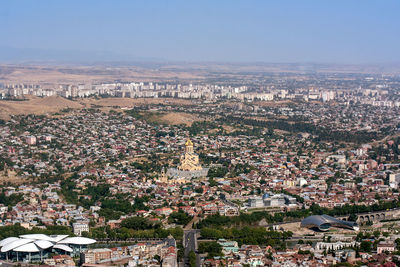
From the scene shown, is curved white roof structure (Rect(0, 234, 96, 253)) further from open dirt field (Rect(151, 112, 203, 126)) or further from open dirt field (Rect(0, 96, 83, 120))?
open dirt field (Rect(151, 112, 203, 126))

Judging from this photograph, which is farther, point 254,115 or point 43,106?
point 254,115

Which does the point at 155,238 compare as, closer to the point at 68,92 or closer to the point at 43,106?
the point at 43,106

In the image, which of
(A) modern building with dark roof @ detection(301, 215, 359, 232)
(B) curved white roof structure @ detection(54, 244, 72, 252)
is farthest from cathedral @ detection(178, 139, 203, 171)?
(B) curved white roof structure @ detection(54, 244, 72, 252)

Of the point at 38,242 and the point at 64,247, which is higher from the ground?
the point at 38,242

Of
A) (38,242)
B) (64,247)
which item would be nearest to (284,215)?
(64,247)

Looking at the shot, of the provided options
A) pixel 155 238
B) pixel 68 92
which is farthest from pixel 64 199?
pixel 68 92

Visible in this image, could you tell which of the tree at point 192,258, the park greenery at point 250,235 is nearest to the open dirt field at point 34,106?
the park greenery at point 250,235

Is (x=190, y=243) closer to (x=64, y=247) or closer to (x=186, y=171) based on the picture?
(x=64, y=247)
